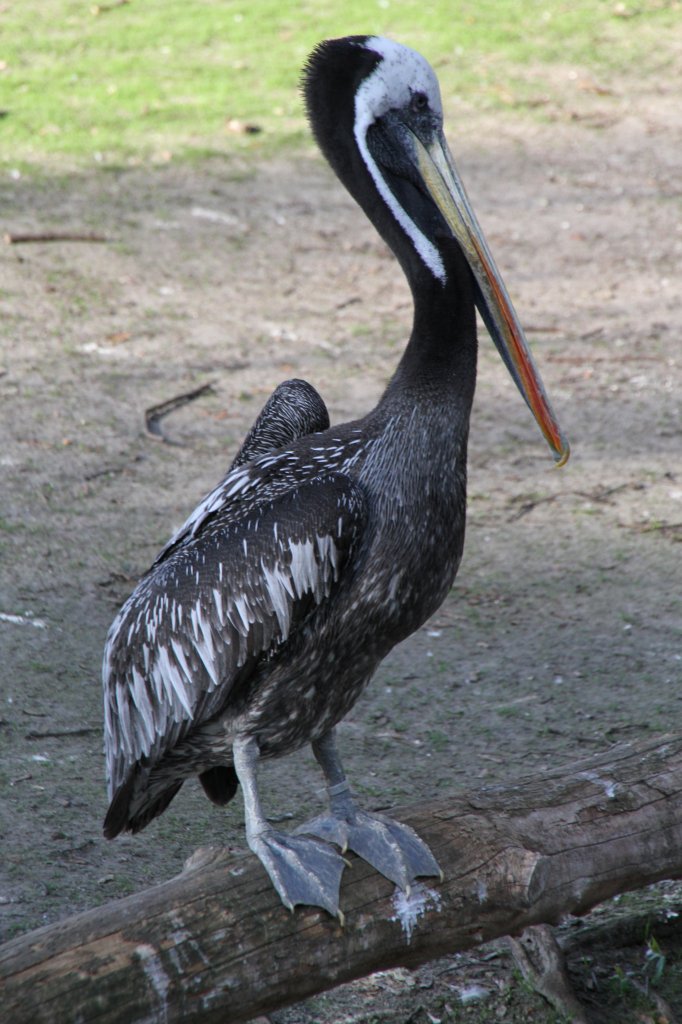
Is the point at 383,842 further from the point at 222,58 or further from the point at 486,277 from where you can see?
the point at 222,58

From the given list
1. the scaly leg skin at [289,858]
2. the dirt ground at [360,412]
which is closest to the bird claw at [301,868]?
the scaly leg skin at [289,858]

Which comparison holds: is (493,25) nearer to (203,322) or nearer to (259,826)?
(203,322)

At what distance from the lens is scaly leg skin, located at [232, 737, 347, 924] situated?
8.45 feet

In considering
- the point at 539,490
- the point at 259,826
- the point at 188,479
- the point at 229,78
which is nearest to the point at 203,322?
the point at 188,479

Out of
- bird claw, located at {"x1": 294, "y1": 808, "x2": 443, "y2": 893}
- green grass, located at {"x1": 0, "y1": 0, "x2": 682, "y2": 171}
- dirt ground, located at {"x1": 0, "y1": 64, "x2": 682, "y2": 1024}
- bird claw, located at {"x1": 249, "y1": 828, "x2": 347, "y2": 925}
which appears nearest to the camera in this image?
bird claw, located at {"x1": 249, "y1": 828, "x2": 347, "y2": 925}

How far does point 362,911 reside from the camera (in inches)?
105

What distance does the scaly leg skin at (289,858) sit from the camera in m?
2.57

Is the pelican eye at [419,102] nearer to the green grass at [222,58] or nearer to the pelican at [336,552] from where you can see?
the pelican at [336,552]

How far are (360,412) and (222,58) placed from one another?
17.5 feet

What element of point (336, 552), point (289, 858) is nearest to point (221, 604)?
point (336, 552)

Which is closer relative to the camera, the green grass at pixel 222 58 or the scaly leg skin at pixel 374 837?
the scaly leg skin at pixel 374 837

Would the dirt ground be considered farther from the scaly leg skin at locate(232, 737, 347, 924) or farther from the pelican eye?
the pelican eye

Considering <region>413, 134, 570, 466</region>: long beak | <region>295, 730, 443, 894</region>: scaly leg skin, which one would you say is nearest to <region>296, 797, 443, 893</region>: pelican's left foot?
<region>295, 730, 443, 894</region>: scaly leg skin

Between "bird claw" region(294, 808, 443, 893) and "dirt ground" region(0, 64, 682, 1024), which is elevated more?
"bird claw" region(294, 808, 443, 893)
